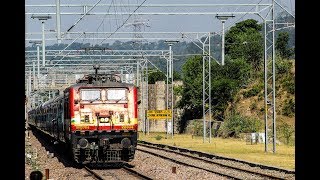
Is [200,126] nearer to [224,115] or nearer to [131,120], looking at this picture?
[224,115]

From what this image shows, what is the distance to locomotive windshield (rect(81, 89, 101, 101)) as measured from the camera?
23.4m

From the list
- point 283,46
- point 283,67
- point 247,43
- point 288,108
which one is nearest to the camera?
point 288,108

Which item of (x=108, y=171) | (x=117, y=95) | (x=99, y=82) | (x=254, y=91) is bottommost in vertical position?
(x=108, y=171)

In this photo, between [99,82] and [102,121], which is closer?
[102,121]

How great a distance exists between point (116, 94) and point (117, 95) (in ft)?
0.20

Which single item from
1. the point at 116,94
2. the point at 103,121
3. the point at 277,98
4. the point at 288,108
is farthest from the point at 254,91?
the point at 103,121

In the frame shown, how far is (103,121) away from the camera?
23078 mm

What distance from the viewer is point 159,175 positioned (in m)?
21.7

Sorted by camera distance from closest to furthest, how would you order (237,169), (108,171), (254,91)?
1. (237,169)
2. (108,171)
3. (254,91)

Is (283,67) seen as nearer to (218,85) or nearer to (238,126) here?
(218,85)

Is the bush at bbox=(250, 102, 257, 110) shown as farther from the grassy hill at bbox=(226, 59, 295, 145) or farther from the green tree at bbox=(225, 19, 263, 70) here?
the green tree at bbox=(225, 19, 263, 70)

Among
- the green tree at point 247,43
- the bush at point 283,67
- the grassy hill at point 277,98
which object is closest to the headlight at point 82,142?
the grassy hill at point 277,98

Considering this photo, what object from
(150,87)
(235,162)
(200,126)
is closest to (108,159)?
(235,162)

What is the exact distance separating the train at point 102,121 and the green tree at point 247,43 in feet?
186
